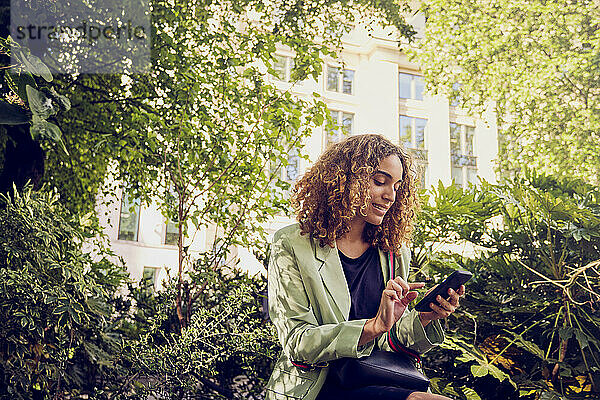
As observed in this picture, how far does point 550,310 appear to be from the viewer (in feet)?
7.70

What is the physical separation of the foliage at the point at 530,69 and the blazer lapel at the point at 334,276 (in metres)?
7.48

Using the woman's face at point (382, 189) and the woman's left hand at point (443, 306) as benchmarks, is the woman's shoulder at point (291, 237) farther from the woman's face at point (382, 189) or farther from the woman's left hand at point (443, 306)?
the woman's left hand at point (443, 306)

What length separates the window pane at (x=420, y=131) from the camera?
16.9 m

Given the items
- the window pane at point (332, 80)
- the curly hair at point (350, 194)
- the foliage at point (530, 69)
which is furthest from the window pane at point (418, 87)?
the curly hair at point (350, 194)

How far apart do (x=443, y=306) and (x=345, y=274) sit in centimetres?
31

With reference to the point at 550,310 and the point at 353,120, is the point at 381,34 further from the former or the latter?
the point at 550,310

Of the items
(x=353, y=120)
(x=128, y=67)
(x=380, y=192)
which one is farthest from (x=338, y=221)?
(x=353, y=120)

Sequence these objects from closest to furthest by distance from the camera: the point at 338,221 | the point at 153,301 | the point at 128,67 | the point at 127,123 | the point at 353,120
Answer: the point at 338,221 < the point at 153,301 < the point at 127,123 < the point at 128,67 < the point at 353,120

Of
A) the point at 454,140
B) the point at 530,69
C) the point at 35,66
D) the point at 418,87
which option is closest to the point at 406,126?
the point at 454,140

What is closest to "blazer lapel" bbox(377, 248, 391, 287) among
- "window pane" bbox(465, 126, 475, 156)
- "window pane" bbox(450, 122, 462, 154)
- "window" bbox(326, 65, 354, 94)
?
"window" bbox(326, 65, 354, 94)

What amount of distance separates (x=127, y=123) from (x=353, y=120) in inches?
549

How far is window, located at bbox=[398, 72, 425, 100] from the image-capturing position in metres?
17.2

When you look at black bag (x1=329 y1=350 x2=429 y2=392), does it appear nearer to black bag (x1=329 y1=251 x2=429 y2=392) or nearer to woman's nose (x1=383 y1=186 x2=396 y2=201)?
black bag (x1=329 y1=251 x2=429 y2=392)

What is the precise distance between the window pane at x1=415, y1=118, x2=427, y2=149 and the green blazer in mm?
15814
